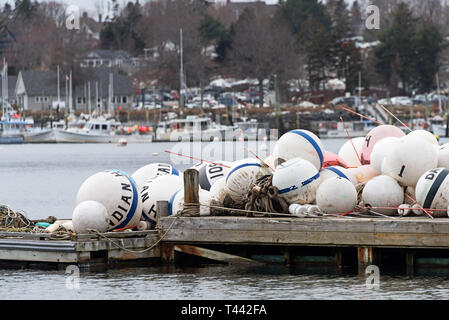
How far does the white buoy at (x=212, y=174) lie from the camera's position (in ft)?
73.2

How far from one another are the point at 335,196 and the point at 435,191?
176 cm

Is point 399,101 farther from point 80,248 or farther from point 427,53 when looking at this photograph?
point 80,248

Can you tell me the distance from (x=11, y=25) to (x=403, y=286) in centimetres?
15439

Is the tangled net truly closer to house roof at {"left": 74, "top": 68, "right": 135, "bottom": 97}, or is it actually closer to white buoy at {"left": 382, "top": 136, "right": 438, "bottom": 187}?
white buoy at {"left": 382, "top": 136, "right": 438, "bottom": 187}

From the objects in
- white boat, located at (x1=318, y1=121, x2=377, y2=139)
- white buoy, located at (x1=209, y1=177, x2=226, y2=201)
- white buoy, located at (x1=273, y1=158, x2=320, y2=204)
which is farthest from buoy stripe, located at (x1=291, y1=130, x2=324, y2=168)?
white boat, located at (x1=318, y1=121, x2=377, y2=139)

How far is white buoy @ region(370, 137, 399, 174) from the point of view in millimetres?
20797

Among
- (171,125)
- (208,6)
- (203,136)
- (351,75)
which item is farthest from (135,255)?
(208,6)

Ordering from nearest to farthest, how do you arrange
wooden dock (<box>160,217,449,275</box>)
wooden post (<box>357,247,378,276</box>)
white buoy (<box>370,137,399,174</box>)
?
wooden dock (<box>160,217,449,275</box>)
wooden post (<box>357,247,378,276</box>)
white buoy (<box>370,137,399,174</box>)

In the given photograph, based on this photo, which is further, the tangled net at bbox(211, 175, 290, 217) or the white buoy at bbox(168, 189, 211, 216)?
the white buoy at bbox(168, 189, 211, 216)

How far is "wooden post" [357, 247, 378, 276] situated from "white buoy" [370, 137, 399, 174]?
7.81 feet

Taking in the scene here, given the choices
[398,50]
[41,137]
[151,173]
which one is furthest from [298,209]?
[398,50]

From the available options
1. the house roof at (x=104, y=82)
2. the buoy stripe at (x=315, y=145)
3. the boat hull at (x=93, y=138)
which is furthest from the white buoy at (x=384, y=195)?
the house roof at (x=104, y=82)

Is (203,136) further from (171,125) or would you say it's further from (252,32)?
(252,32)

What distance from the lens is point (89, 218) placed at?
20.2 metres
